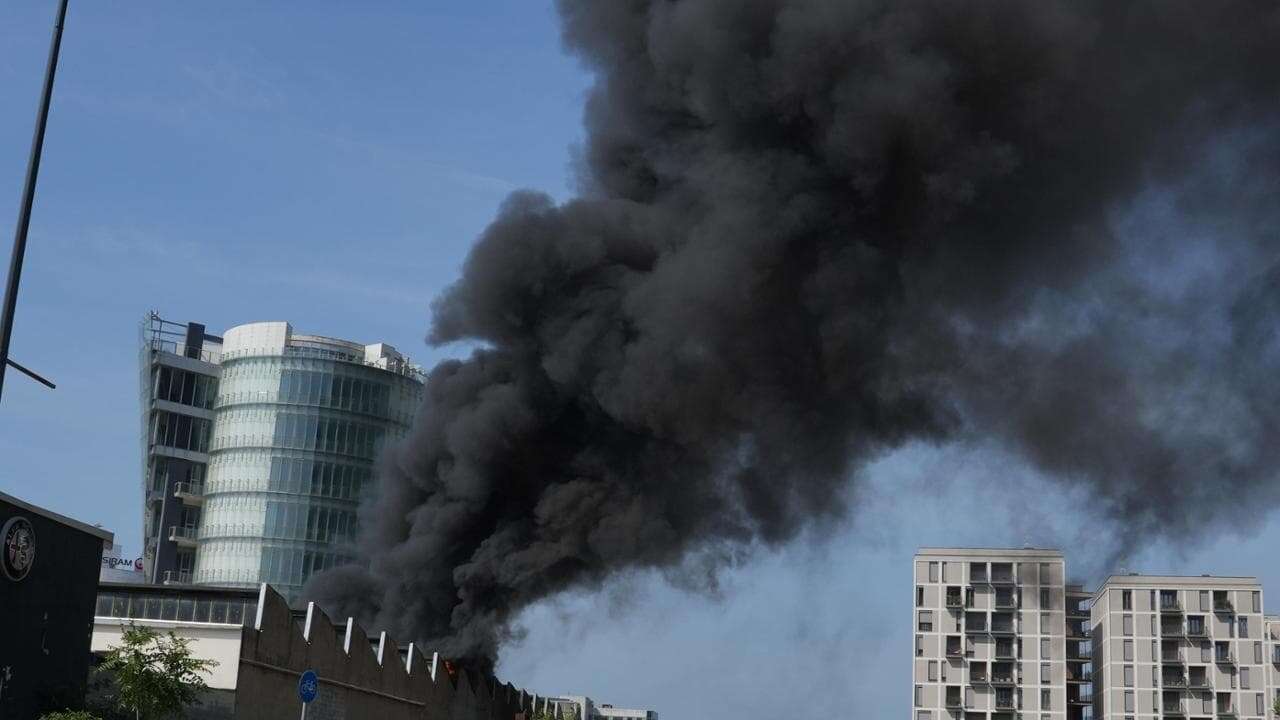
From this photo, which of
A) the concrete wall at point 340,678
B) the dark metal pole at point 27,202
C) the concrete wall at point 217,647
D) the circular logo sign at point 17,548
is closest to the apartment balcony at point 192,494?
the concrete wall at point 340,678

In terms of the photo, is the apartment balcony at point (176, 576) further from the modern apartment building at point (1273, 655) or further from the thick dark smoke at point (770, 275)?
the modern apartment building at point (1273, 655)

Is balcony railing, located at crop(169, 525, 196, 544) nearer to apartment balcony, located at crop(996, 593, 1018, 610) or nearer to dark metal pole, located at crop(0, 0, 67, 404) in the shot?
apartment balcony, located at crop(996, 593, 1018, 610)

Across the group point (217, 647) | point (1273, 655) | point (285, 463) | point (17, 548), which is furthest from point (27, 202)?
point (1273, 655)

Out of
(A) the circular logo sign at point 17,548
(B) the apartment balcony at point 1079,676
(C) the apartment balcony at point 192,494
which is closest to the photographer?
(A) the circular logo sign at point 17,548

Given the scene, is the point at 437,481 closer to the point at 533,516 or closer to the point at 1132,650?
the point at 533,516

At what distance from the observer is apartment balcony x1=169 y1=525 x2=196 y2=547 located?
3688 inches

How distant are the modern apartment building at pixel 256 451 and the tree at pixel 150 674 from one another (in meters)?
67.2

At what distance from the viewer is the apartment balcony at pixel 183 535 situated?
93.7 m

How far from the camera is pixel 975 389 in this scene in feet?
126

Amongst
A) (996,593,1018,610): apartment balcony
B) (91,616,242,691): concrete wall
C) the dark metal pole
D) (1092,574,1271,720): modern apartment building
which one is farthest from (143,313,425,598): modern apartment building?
the dark metal pole

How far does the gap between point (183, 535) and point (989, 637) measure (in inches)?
2422

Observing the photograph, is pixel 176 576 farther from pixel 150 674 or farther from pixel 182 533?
pixel 150 674

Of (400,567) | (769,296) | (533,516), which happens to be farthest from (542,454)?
(769,296)

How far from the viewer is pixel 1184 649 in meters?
110
